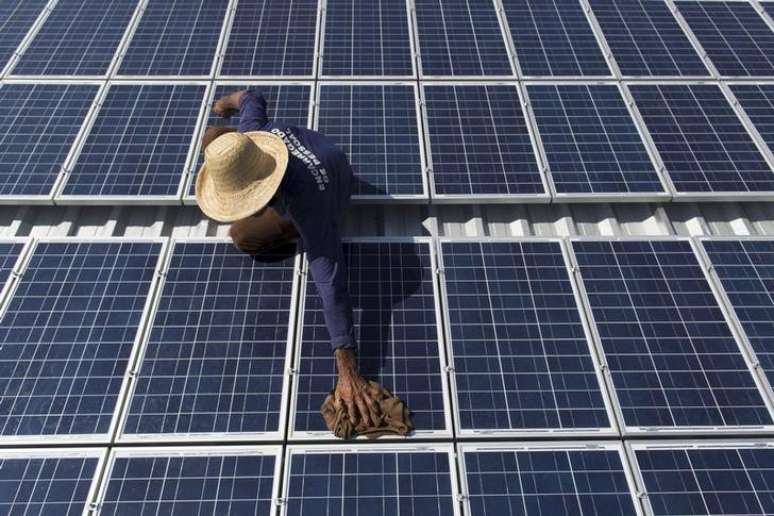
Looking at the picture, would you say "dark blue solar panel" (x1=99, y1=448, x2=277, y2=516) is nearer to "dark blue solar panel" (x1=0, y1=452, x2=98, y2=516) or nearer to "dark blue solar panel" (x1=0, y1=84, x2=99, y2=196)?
"dark blue solar panel" (x1=0, y1=452, x2=98, y2=516)

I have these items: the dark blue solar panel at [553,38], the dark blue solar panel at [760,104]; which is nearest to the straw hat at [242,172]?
the dark blue solar panel at [553,38]

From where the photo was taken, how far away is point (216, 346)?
6.03 meters

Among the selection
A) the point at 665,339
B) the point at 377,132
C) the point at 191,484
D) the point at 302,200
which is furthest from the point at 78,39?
the point at 665,339

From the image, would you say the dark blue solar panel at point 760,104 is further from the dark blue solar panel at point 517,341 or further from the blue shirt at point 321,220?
the blue shirt at point 321,220

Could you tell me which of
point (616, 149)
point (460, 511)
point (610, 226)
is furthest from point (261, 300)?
point (616, 149)

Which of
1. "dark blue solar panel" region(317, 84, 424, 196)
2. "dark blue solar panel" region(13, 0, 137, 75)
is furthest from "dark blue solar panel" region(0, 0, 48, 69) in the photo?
"dark blue solar panel" region(317, 84, 424, 196)

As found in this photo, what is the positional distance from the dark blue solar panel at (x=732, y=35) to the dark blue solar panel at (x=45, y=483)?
42.8ft

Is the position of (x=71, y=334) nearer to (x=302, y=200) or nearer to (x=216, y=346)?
(x=216, y=346)

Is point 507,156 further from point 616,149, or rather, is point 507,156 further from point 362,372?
point 362,372

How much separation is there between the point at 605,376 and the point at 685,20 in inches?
355

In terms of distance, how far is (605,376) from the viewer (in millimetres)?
5875

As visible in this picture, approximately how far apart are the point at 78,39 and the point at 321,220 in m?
7.97

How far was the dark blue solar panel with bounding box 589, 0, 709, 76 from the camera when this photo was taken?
9.24 metres

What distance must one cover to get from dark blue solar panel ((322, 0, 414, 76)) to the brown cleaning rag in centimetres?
648
